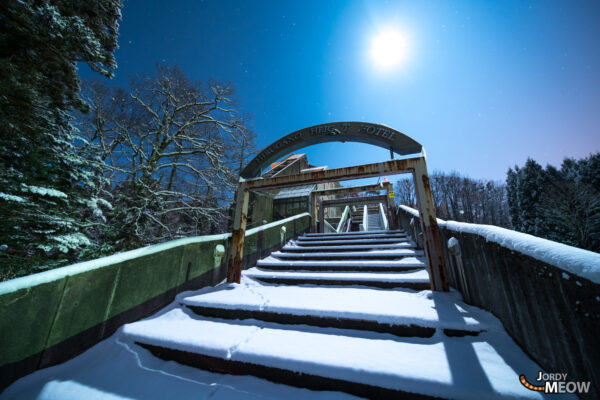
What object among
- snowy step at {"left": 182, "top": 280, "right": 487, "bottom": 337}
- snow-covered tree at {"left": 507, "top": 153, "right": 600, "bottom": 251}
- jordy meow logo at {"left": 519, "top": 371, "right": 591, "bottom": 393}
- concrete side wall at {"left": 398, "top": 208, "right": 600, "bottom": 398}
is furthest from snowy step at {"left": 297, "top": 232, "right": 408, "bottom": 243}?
snow-covered tree at {"left": 507, "top": 153, "right": 600, "bottom": 251}

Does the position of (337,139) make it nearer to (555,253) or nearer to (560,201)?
(555,253)

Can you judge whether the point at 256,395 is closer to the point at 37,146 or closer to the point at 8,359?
the point at 8,359

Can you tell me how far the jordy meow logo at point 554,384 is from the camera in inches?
43.8

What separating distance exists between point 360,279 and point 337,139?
229 centimetres

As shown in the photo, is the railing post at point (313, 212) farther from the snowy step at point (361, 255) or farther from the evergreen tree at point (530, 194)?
the evergreen tree at point (530, 194)

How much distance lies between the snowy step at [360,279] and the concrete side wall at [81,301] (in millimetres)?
1230

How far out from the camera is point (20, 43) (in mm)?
4527

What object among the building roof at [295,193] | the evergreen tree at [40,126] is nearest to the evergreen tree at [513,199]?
the building roof at [295,193]

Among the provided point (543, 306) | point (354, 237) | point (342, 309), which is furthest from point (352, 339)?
point (354, 237)

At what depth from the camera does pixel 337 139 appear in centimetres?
341

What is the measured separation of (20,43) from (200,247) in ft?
21.4

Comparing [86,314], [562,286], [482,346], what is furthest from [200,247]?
[562,286]

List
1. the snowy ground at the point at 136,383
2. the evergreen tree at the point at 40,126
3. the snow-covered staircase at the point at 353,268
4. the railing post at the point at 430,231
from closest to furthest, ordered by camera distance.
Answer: the snowy ground at the point at 136,383 < the railing post at the point at 430,231 < the snow-covered staircase at the point at 353,268 < the evergreen tree at the point at 40,126

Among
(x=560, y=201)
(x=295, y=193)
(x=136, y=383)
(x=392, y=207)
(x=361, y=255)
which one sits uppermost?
(x=560, y=201)
